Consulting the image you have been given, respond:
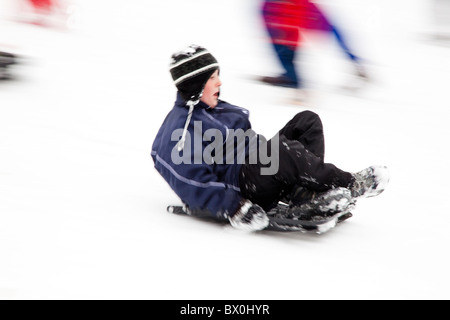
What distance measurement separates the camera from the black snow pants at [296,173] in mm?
2535

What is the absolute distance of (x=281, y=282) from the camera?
90.3 inches

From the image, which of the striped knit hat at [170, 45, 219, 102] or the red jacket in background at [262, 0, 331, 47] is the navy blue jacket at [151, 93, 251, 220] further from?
the red jacket in background at [262, 0, 331, 47]

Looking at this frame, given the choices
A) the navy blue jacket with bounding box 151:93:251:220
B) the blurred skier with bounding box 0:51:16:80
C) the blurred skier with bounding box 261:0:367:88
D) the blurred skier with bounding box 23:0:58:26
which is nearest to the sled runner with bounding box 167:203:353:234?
the navy blue jacket with bounding box 151:93:251:220

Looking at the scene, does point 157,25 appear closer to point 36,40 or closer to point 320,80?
point 36,40

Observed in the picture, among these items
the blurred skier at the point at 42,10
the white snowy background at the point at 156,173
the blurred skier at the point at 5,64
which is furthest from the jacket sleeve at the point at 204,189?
the blurred skier at the point at 42,10

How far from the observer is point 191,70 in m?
2.65

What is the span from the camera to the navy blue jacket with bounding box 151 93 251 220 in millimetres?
2559

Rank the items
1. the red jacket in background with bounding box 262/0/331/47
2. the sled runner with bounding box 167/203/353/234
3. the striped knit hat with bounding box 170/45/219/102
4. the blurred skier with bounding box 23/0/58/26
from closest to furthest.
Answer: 1. the sled runner with bounding box 167/203/353/234
2. the striped knit hat with bounding box 170/45/219/102
3. the red jacket in background with bounding box 262/0/331/47
4. the blurred skier with bounding box 23/0/58/26

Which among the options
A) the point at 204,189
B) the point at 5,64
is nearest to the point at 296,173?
the point at 204,189

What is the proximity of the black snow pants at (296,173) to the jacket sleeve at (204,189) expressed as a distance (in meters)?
0.09

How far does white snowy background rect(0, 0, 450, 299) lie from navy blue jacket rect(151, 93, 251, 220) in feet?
0.51

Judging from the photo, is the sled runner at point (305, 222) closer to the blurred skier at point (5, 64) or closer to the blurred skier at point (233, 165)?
the blurred skier at point (233, 165)

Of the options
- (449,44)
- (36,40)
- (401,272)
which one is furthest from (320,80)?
(401,272)

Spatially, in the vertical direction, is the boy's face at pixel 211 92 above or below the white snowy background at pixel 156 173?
above
